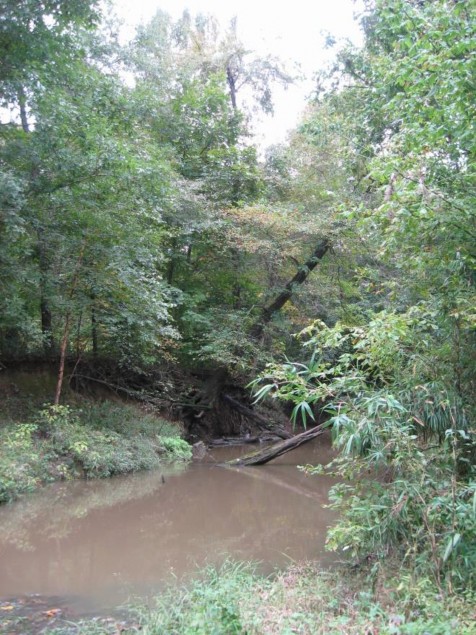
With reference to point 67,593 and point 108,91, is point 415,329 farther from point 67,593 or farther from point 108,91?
point 108,91

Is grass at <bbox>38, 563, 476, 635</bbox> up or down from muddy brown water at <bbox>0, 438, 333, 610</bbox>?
up

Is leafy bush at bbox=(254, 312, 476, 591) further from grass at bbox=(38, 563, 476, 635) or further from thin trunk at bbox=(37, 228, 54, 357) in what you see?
thin trunk at bbox=(37, 228, 54, 357)

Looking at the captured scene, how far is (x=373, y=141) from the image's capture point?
944cm

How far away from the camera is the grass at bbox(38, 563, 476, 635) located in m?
3.25

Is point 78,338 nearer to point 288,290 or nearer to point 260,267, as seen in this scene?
point 260,267

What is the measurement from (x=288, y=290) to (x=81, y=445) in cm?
848

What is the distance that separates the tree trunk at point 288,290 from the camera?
54.9ft

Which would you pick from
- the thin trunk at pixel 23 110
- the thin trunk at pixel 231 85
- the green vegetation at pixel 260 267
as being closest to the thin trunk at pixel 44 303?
the green vegetation at pixel 260 267

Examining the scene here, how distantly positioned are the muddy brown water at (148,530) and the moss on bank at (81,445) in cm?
35

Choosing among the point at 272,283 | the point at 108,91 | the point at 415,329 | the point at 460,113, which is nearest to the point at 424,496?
the point at 415,329

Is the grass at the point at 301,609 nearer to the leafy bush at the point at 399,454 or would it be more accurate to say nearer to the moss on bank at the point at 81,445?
the leafy bush at the point at 399,454

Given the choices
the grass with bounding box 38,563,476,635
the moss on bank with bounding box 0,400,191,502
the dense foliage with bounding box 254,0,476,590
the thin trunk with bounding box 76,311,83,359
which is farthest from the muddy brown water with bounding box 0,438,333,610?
the thin trunk with bounding box 76,311,83,359

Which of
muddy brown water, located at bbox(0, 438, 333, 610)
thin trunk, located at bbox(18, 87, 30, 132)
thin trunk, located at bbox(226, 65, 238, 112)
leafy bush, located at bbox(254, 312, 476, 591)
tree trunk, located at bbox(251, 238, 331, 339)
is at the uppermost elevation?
thin trunk, located at bbox(226, 65, 238, 112)

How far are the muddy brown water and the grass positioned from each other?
79 cm
